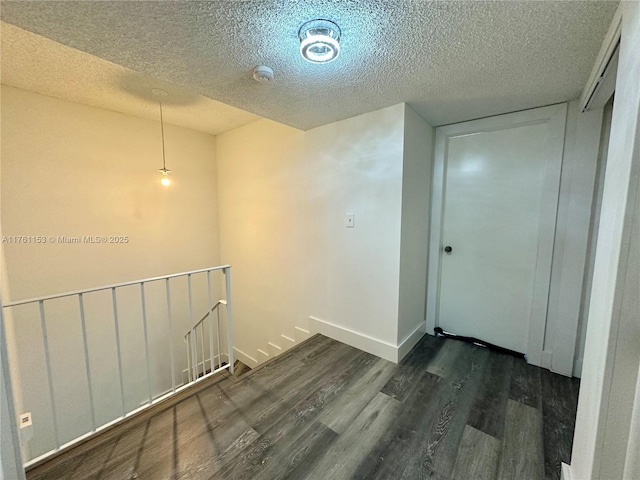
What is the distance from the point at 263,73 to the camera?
1.42m

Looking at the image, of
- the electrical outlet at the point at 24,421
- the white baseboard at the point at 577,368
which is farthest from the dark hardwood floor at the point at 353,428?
the electrical outlet at the point at 24,421

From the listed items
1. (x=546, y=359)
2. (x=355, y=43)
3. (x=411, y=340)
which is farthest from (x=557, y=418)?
(x=355, y=43)

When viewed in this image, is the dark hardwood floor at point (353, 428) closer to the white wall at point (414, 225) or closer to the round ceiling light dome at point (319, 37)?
the white wall at point (414, 225)

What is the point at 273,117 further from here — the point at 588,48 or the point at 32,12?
the point at 588,48

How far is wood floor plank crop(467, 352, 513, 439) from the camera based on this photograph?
1.48 m

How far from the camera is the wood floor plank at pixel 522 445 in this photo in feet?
3.98

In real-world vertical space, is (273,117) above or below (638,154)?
above

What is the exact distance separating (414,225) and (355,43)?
4.73 ft

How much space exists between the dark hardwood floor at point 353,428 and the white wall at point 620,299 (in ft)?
2.00

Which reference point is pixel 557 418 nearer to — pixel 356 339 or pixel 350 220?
pixel 356 339

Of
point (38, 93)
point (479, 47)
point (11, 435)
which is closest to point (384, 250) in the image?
point (479, 47)

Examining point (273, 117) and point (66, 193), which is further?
point (66, 193)

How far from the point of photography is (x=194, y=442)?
1.40m

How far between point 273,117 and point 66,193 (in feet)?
7.54
